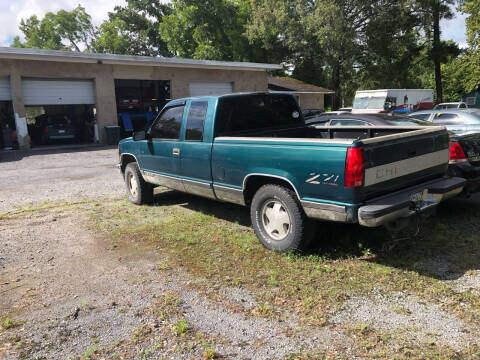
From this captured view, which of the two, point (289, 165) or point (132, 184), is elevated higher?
point (289, 165)

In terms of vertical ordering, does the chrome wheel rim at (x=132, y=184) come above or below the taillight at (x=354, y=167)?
below

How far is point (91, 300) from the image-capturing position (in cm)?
Result: 390

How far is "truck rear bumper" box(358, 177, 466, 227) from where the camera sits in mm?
3838

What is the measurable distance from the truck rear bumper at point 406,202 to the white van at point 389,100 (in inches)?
809

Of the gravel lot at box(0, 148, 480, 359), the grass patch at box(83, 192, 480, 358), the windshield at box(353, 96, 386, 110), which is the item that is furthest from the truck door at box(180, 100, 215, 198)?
the windshield at box(353, 96, 386, 110)

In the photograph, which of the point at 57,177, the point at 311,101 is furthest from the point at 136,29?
the point at 57,177

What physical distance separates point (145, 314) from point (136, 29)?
5500 cm

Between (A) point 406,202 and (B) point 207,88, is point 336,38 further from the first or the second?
(A) point 406,202

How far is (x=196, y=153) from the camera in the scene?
18.7ft

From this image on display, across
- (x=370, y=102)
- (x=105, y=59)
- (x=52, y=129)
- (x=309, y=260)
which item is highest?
(x=105, y=59)

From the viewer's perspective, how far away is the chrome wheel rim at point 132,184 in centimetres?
754

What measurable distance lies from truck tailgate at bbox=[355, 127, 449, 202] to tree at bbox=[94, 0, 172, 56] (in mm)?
51387

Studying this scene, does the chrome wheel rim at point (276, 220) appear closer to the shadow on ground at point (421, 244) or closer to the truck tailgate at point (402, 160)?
the shadow on ground at point (421, 244)

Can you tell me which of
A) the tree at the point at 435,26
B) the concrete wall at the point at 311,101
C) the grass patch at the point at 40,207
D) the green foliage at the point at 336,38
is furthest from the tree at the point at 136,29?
the grass patch at the point at 40,207
